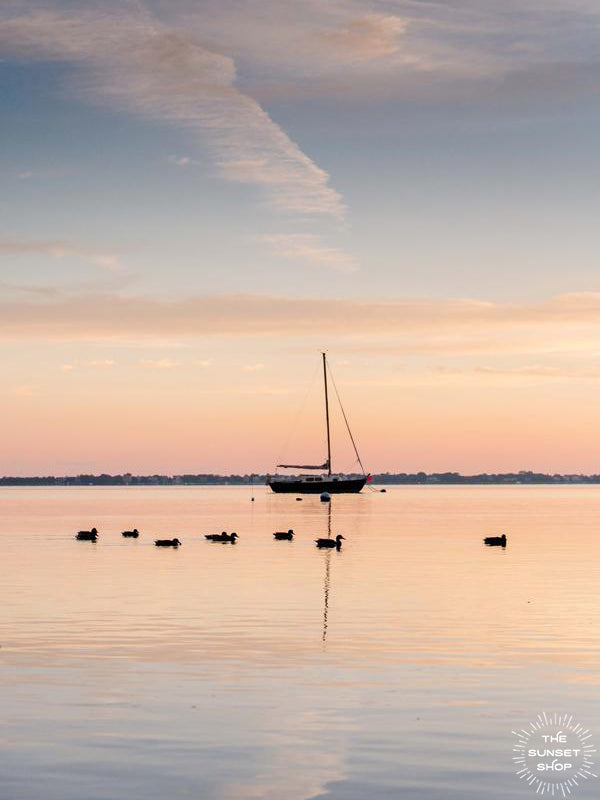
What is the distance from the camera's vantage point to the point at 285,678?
32750 millimetres

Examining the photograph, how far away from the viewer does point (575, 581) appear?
210ft

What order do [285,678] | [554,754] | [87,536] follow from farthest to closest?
[87,536] < [285,678] < [554,754]

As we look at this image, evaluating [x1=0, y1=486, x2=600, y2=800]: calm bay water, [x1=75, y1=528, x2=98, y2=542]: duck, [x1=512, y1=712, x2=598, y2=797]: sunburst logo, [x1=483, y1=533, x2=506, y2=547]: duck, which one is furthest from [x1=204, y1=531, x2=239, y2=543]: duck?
[x1=512, y1=712, x2=598, y2=797]: sunburst logo

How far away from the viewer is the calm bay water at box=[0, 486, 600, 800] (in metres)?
22.5

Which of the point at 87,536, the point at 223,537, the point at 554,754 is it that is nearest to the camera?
the point at 554,754

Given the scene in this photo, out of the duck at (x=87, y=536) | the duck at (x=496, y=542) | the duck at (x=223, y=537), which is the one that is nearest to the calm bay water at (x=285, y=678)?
the duck at (x=496, y=542)

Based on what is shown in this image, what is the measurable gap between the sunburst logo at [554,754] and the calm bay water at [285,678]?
1.19 ft

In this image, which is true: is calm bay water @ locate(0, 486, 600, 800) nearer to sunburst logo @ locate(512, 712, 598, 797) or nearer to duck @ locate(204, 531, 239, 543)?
sunburst logo @ locate(512, 712, 598, 797)

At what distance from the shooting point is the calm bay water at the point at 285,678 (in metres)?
22.5

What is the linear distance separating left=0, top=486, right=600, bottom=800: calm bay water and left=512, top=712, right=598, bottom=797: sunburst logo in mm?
363

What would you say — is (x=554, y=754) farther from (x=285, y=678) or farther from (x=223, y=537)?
(x=223, y=537)

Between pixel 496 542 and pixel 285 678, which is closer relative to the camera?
pixel 285 678

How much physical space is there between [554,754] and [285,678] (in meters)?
10.2

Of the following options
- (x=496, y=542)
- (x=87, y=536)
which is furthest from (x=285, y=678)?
(x=87, y=536)
